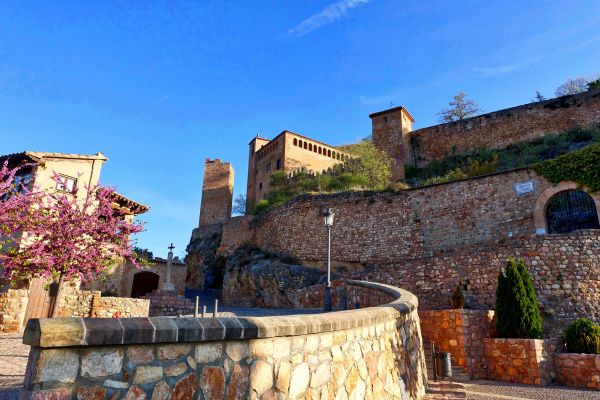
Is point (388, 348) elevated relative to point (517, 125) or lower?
lower

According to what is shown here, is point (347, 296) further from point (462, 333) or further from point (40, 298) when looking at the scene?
point (40, 298)

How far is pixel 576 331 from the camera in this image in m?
9.74

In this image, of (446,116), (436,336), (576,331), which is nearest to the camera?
(576,331)

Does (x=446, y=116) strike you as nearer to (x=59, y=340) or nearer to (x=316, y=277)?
(x=316, y=277)

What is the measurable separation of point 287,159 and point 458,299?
88.8 feet

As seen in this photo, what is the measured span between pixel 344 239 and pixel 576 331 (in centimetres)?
1366

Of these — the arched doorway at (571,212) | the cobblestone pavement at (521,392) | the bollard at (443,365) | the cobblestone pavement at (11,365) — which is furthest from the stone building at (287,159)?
the cobblestone pavement at (521,392)

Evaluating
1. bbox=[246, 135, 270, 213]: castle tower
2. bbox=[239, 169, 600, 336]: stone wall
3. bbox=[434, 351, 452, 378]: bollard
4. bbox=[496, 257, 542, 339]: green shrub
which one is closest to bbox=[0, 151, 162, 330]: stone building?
bbox=[239, 169, 600, 336]: stone wall

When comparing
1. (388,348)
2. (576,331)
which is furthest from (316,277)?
(388,348)

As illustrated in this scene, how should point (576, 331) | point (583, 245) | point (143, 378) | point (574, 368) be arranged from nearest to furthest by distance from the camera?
point (143, 378)
point (574, 368)
point (576, 331)
point (583, 245)

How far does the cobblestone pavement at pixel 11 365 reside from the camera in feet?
18.7

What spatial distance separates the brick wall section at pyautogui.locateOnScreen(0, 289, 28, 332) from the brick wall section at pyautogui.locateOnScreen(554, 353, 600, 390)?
17.0 meters

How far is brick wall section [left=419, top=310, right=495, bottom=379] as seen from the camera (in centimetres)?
991

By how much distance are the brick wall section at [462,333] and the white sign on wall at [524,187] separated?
31.6 feet
